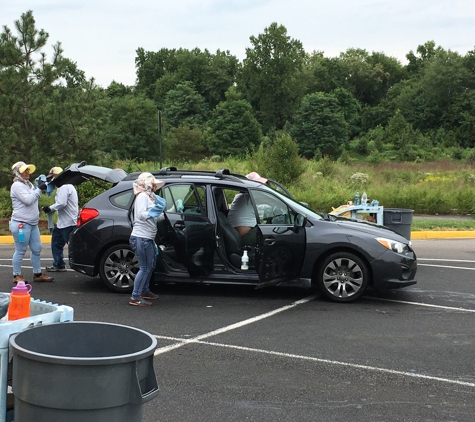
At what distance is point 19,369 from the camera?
119 inches

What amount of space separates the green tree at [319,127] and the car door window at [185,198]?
214 ft

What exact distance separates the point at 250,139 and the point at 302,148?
664 centimetres

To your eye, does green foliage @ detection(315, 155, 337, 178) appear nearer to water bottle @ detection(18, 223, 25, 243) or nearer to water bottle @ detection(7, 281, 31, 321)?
→ water bottle @ detection(18, 223, 25, 243)

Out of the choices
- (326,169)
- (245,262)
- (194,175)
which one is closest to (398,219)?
(245,262)

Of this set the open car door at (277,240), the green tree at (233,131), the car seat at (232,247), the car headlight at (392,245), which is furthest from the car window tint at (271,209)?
the green tree at (233,131)

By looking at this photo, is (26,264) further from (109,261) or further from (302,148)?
(302,148)

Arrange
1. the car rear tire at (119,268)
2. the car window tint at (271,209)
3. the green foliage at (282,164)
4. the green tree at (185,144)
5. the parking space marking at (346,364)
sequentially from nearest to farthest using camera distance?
the parking space marking at (346,364), the car window tint at (271,209), the car rear tire at (119,268), the green foliage at (282,164), the green tree at (185,144)

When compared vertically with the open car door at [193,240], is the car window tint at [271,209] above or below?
above

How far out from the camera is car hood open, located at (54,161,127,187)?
9.48m

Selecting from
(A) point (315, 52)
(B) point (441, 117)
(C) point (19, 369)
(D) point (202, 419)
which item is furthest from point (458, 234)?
(A) point (315, 52)

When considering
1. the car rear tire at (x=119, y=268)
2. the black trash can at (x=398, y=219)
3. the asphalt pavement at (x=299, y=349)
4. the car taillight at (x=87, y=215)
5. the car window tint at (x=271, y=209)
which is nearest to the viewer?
the asphalt pavement at (x=299, y=349)

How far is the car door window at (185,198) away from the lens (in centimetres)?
883

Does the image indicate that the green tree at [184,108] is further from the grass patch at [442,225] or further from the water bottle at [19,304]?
the water bottle at [19,304]

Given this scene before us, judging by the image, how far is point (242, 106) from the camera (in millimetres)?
79125
